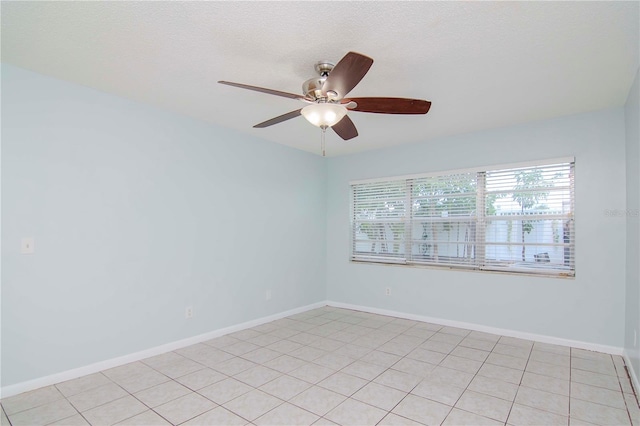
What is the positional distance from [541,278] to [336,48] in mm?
3201

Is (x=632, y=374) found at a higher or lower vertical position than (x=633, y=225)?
lower

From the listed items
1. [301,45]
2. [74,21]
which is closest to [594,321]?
[301,45]

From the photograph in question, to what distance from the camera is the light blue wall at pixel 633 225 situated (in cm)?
256

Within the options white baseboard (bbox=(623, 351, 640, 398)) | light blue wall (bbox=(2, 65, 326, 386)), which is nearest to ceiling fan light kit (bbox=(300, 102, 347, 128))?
light blue wall (bbox=(2, 65, 326, 386))

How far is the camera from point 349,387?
2596 millimetres

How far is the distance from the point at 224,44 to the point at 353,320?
358 centimetres

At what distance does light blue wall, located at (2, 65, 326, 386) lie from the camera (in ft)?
8.16

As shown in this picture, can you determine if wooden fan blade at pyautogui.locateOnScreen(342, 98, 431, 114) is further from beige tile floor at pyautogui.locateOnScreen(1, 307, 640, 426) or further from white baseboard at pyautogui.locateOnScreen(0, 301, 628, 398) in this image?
white baseboard at pyautogui.locateOnScreen(0, 301, 628, 398)

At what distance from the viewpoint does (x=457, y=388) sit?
2.57 meters

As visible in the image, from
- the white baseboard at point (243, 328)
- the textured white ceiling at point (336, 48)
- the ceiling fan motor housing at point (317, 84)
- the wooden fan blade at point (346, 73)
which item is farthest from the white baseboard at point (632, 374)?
the ceiling fan motor housing at point (317, 84)

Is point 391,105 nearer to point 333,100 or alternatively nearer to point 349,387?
point 333,100

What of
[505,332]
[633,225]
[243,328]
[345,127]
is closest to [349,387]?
[243,328]

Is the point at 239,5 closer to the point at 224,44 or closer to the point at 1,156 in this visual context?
the point at 224,44

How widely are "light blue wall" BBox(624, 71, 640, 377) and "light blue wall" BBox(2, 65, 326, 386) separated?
3.59m
